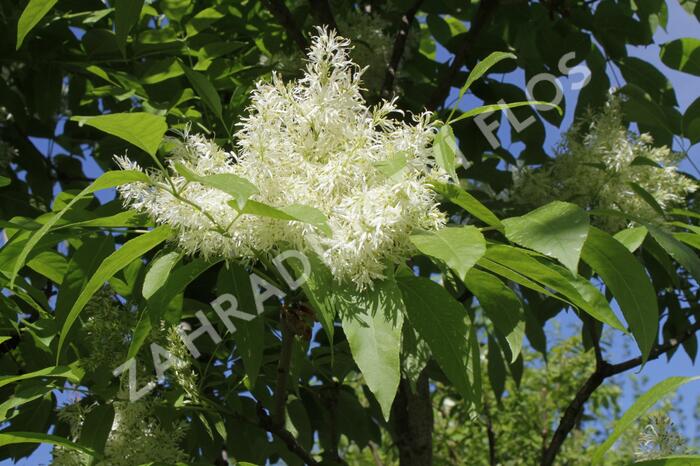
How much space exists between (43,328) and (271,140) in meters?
0.68

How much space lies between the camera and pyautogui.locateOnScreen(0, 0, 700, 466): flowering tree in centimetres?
101

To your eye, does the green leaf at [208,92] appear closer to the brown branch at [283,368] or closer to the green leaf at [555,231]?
the brown branch at [283,368]

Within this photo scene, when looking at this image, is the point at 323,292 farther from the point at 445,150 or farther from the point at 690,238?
the point at 690,238

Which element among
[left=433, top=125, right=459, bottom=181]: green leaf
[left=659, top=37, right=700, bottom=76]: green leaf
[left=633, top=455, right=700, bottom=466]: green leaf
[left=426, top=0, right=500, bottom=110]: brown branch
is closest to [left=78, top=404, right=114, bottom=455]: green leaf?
[left=433, top=125, right=459, bottom=181]: green leaf

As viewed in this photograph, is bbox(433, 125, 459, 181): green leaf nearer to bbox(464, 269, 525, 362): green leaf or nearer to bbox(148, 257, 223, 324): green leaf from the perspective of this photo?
bbox(464, 269, 525, 362): green leaf

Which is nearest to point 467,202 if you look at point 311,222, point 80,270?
point 311,222

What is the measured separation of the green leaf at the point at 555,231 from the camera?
925 millimetres

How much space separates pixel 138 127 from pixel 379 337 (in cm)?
42

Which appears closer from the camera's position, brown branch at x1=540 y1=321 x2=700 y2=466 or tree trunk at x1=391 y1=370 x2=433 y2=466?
brown branch at x1=540 y1=321 x2=700 y2=466

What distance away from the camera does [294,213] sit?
927mm

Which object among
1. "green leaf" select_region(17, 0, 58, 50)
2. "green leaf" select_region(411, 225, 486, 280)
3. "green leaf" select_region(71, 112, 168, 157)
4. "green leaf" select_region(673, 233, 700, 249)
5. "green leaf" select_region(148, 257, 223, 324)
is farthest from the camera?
"green leaf" select_region(17, 0, 58, 50)

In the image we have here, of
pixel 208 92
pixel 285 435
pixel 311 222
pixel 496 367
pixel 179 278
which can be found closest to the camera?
pixel 311 222

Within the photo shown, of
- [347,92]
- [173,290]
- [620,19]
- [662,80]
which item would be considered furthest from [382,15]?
[173,290]

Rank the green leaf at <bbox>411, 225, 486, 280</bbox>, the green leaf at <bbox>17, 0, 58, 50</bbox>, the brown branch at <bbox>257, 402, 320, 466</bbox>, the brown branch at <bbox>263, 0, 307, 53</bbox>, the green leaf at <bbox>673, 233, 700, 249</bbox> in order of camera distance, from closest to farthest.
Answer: the green leaf at <bbox>411, 225, 486, 280</bbox>
the green leaf at <bbox>673, 233, 700, 249</bbox>
the green leaf at <bbox>17, 0, 58, 50</bbox>
the brown branch at <bbox>257, 402, 320, 466</bbox>
the brown branch at <bbox>263, 0, 307, 53</bbox>
